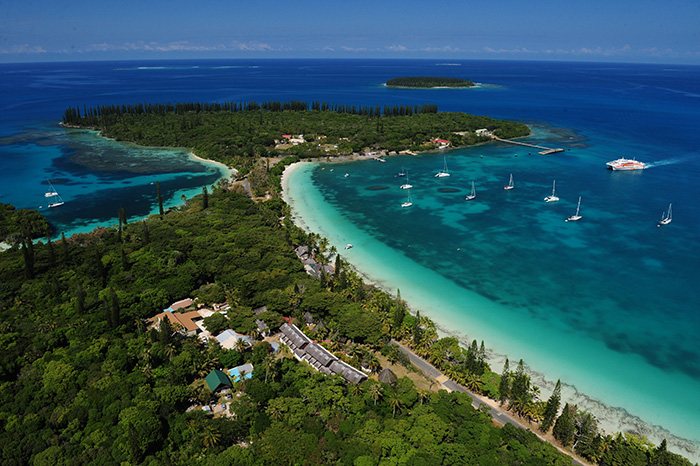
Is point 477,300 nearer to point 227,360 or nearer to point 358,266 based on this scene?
point 358,266

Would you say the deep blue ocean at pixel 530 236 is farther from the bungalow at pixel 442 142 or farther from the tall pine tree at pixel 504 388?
the bungalow at pixel 442 142

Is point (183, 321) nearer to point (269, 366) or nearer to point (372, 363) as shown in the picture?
point (269, 366)

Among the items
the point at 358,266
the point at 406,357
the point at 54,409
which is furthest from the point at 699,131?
the point at 54,409

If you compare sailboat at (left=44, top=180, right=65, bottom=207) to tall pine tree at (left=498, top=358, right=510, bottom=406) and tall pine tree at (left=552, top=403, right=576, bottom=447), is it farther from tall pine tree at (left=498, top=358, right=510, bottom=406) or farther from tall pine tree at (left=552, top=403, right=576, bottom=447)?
tall pine tree at (left=552, top=403, right=576, bottom=447)

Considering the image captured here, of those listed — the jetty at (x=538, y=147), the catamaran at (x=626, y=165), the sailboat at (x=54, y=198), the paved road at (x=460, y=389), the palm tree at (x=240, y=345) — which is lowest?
the paved road at (x=460, y=389)

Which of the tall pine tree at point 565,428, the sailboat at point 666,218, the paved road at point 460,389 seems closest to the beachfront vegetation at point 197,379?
the paved road at point 460,389

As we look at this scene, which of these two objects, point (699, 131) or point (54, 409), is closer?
point (54, 409)
